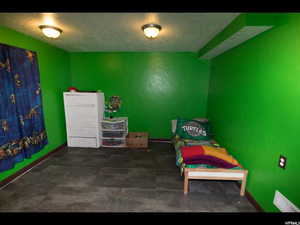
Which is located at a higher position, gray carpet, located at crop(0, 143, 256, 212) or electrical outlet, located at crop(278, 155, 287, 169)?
electrical outlet, located at crop(278, 155, 287, 169)

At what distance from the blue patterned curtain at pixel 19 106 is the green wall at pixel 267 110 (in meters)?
3.40

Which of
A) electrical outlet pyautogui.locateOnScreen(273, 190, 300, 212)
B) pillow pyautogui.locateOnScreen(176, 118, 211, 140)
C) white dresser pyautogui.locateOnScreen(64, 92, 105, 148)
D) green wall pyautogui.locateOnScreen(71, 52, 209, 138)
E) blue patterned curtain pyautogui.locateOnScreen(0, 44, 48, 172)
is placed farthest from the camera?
green wall pyautogui.locateOnScreen(71, 52, 209, 138)

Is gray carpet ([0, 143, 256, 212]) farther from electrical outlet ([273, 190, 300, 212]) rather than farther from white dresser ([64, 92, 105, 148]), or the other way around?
white dresser ([64, 92, 105, 148])

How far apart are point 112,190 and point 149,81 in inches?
102

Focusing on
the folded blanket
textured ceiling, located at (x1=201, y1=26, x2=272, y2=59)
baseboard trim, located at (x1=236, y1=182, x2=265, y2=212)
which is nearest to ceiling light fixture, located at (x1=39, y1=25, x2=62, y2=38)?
textured ceiling, located at (x1=201, y1=26, x2=272, y2=59)

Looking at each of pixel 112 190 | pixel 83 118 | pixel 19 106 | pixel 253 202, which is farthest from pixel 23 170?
pixel 253 202

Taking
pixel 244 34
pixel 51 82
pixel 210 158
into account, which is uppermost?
pixel 244 34

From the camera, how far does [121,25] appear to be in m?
2.06

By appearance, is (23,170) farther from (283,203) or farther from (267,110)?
(267,110)

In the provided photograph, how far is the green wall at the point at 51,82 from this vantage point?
241 centimetres

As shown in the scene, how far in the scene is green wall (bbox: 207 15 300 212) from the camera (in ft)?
4.47

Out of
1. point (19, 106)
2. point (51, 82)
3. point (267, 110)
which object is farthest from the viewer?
point (51, 82)

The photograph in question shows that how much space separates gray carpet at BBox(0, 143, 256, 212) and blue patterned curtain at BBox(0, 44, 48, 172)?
1.41 ft
